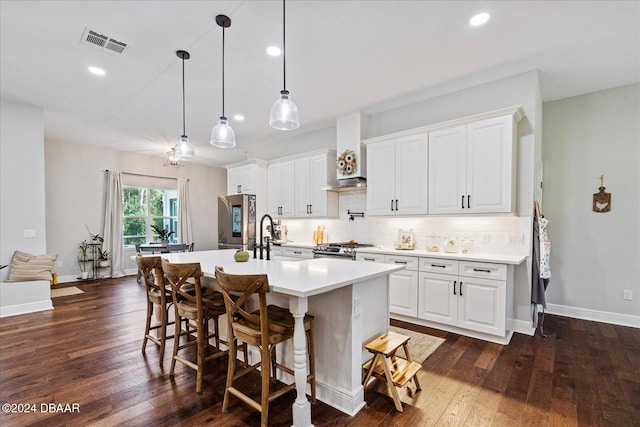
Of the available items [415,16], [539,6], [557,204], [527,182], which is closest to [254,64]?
[415,16]

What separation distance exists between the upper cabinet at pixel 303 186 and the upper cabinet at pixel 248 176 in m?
0.18

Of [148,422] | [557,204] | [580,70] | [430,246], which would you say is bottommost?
[148,422]

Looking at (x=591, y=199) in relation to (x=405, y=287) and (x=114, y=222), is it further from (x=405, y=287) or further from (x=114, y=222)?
(x=114, y=222)

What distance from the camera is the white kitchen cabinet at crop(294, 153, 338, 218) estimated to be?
4.98 meters

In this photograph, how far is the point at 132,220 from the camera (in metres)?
7.33

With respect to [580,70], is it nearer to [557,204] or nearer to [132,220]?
[557,204]

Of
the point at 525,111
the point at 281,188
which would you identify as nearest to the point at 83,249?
the point at 281,188

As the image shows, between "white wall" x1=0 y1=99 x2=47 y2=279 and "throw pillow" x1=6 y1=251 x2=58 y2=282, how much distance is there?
11 cm

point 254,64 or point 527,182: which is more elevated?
point 254,64

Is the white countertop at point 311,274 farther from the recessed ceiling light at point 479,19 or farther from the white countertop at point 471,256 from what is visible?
the recessed ceiling light at point 479,19

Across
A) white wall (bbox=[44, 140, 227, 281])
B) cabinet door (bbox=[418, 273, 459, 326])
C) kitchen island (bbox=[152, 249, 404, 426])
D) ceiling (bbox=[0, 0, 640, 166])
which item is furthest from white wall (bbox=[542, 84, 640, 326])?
white wall (bbox=[44, 140, 227, 281])

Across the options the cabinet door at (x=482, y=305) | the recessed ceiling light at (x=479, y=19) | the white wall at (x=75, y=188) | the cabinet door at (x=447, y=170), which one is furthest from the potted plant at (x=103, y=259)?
the recessed ceiling light at (x=479, y=19)

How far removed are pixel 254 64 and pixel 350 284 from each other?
2.60 m

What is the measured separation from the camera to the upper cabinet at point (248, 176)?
584 cm
